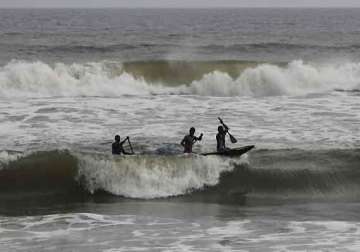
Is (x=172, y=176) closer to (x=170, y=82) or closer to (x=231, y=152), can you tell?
(x=231, y=152)

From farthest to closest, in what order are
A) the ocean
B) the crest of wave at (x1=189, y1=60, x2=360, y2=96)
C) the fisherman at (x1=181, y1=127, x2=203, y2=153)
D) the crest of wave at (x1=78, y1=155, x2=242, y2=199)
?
the crest of wave at (x1=189, y1=60, x2=360, y2=96) → the fisherman at (x1=181, y1=127, x2=203, y2=153) → the crest of wave at (x1=78, y1=155, x2=242, y2=199) → the ocean

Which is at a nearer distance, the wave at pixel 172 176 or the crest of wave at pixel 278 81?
the wave at pixel 172 176

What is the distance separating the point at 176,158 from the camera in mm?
17953

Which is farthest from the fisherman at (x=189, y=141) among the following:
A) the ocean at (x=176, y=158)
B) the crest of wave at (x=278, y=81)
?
the crest of wave at (x=278, y=81)

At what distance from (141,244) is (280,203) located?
448 centimetres

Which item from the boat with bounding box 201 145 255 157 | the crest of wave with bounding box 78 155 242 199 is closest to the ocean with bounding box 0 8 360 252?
the crest of wave with bounding box 78 155 242 199

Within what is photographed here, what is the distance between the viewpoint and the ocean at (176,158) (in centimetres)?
1373

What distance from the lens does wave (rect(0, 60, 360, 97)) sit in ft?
107

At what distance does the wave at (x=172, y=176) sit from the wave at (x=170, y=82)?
13.4 m

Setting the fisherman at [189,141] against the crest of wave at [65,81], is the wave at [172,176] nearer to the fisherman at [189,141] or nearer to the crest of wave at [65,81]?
the fisherman at [189,141]

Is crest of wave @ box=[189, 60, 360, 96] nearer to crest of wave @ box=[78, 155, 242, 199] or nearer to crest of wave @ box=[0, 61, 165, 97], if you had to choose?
crest of wave @ box=[0, 61, 165, 97]

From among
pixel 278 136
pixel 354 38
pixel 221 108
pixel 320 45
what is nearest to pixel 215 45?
pixel 320 45

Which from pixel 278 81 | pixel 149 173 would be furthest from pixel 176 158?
pixel 278 81

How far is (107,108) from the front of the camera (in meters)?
26.9
